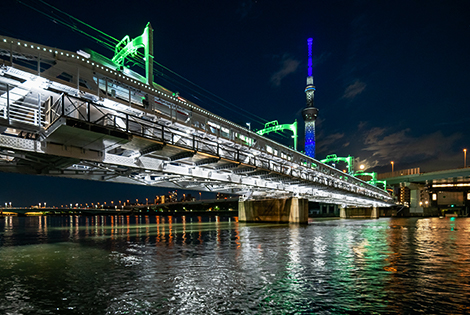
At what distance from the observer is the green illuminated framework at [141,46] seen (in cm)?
3422

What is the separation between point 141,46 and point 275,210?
39.0 m

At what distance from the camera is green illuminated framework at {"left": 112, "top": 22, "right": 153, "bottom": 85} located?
34.2m

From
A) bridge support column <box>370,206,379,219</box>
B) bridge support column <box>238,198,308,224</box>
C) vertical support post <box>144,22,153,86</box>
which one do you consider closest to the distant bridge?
bridge support column <box>370,206,379,219</box>

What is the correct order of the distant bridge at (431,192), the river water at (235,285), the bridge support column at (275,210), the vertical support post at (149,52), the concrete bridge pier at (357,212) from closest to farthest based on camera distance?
1. the river water at (235,285)
2. the vertical support post at (149,52)
3. the bridge support column at (275,210)
4. the concrete bridge pier at (357,212)
5. the distant bridge at (431,192)

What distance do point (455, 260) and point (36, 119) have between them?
2640 cm

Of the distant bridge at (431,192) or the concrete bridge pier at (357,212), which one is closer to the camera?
the concrete bridge pier at (357,212)

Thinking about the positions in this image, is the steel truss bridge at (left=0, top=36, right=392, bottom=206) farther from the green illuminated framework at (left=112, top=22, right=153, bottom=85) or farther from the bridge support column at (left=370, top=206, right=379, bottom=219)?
the bridge support column at (left=370, top=206, right=379, bottom=219)

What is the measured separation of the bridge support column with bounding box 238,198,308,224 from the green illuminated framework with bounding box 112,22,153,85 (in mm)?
36946

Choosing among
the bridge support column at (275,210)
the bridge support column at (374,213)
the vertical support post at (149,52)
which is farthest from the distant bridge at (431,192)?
the vertical support post at (149,52)

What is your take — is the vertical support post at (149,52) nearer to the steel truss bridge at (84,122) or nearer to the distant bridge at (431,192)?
the steel truss bridge at (84,122)

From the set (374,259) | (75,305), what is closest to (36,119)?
(75,305)

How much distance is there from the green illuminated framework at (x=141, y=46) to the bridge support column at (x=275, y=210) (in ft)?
121

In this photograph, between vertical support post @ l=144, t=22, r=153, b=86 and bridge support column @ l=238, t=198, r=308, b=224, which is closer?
vertical support post @ l=144, t=22, r=153, b=86

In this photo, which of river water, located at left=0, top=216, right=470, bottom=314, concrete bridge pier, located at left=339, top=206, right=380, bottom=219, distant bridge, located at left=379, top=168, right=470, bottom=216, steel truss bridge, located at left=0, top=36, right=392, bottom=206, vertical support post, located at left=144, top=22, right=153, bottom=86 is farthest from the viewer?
distant bridge, located at left=379, top=168, right=470, bottom=216
